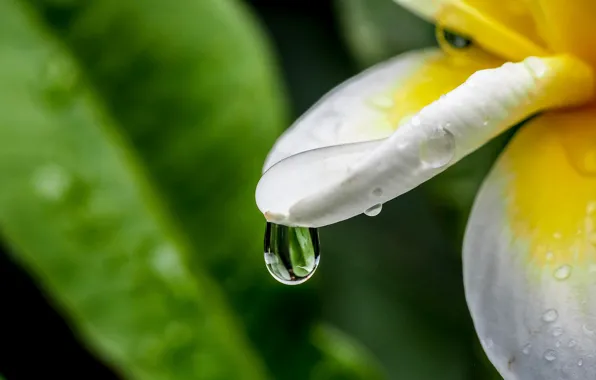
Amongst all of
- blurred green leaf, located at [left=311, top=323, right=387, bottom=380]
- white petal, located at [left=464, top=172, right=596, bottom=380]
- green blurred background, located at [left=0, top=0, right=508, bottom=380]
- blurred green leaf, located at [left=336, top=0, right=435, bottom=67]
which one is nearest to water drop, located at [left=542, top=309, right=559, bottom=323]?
white petal, located at [left=464, top=172, right=596, bottom=380]

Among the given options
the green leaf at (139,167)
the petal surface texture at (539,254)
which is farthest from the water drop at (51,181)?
the petal surface texture at (539,254)

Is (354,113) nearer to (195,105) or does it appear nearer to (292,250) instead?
(292,250)

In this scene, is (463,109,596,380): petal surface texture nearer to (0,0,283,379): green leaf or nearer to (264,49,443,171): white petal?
(264,49,443,171): white petal

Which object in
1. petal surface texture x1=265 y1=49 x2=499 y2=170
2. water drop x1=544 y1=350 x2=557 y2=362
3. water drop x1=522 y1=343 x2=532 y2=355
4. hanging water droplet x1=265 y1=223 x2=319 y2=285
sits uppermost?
petal surface texture x1=265 y1=49 x2=499 y2=170

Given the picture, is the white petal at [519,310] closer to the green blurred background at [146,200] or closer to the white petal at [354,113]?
the white petal at [354,113]

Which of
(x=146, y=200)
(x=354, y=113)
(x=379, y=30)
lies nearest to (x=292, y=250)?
(x=354, y=113)

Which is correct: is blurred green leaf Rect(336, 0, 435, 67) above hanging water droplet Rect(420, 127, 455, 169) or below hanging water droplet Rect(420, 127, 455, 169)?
below

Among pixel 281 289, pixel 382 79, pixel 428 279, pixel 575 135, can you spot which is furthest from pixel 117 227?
pixel 428 279
